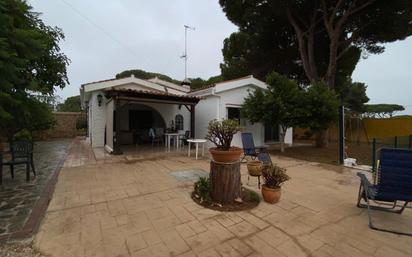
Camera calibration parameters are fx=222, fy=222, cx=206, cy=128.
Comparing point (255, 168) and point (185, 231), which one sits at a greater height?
point (255, 168)

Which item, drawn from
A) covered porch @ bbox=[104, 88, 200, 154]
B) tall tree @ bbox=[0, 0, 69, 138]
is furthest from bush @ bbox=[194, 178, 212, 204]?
covered porch @ bbox=[104, 88, 200, 154]

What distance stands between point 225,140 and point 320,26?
41.3 ft

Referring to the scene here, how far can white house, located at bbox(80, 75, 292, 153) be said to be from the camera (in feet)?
31.9

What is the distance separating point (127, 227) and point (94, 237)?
0.43 meters

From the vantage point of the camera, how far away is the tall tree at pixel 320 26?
1078cm

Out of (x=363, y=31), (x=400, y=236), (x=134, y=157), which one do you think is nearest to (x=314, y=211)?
(x=400, y=236)

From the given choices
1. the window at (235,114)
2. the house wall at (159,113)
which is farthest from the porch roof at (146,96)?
the house wall at (159,113)

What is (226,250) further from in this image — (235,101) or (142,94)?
(235,101)

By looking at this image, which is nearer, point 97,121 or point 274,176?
point 274,176

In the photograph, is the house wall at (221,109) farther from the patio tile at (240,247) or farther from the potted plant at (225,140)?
the patio tile at (240,247)

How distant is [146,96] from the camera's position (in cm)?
947

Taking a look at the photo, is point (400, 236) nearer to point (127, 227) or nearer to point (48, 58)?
point (127, 227)

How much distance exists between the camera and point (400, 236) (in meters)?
3.02

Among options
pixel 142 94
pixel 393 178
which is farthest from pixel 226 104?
pixel 393 178
